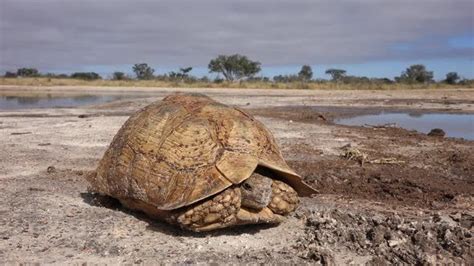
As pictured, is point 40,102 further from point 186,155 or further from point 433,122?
point 186,155

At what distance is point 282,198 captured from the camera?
22.0 ft

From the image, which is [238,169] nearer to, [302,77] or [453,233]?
[453,233]

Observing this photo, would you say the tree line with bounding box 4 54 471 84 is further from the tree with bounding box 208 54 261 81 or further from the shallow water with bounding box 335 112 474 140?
the shallow water with bounding box 335 112 474 140

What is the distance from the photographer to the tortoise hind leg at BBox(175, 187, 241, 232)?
20.3 feet

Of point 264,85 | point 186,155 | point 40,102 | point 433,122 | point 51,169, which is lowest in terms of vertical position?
point 40,102

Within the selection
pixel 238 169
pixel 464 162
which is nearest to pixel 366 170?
pixel 464 162

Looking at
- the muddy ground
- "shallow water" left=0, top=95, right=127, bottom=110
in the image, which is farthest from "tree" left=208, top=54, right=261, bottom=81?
the muddy ground

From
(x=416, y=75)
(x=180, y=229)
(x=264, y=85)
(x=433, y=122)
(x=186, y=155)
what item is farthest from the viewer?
(x=416, y=75)

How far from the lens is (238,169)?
20.6 ft

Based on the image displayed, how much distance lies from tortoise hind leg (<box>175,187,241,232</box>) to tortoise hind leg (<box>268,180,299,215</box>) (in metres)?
0.59

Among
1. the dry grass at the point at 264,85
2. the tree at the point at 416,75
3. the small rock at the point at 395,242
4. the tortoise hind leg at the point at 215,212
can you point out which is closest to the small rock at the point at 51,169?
the tortoise hind leg at the point at 215,212

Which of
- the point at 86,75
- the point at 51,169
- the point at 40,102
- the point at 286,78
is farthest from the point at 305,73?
the point at 51,169

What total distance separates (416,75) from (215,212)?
80.1m

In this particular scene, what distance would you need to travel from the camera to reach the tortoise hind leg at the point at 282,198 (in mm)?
6656
